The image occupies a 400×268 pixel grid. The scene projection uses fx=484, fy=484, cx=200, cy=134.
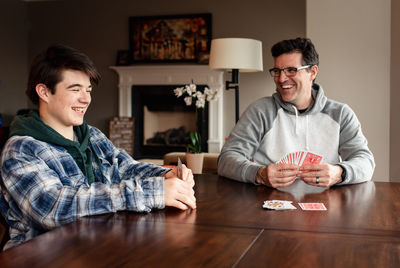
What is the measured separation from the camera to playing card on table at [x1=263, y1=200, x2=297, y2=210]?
139cm

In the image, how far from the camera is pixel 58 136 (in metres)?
1.40

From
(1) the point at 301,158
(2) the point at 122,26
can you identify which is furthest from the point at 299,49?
(2) the point at 122,26

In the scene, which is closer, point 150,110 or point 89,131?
point 89,131

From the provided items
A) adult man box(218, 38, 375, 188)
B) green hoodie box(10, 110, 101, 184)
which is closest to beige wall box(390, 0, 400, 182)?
adult man box(218, 38, 375, 188)

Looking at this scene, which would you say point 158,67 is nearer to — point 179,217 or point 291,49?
point 291,49

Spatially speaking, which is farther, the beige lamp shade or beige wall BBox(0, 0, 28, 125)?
beige wall BBox(0, 0, 28, 125)

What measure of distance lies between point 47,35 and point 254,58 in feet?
16.9

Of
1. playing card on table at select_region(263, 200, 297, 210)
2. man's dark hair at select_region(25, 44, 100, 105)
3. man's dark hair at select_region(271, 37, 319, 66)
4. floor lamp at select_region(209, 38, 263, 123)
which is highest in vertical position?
floor lamp at select_region(209, 38, 263, 123)

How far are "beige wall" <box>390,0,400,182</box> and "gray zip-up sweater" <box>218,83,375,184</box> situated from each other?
4.21 feet

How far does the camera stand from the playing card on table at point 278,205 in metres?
1.39

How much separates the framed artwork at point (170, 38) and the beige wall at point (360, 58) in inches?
153

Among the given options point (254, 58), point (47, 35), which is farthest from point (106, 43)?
point (254, 58)

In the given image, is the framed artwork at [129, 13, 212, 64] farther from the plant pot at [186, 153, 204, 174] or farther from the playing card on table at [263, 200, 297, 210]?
the playing card on table at [263, 200, 297, 210]

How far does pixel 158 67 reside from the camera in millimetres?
7516
